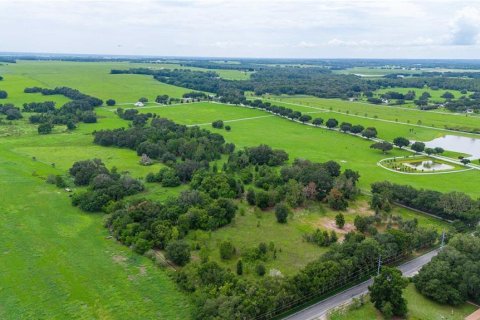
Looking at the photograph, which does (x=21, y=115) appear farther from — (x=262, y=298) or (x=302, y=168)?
(x=262, y=298)

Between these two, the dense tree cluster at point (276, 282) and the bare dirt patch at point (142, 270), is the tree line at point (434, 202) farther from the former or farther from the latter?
the bare dirt patch at point (142, 270)

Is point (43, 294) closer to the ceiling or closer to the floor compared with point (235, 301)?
closer to the floor

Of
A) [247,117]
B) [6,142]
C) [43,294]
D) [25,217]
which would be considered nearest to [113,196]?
[25,217]

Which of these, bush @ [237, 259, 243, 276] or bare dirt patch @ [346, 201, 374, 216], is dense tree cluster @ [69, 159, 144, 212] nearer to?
bush @ [237, 259, 243, 276]

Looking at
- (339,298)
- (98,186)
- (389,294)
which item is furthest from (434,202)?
(98,186)

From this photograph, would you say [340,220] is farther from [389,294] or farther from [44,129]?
[44,129]
